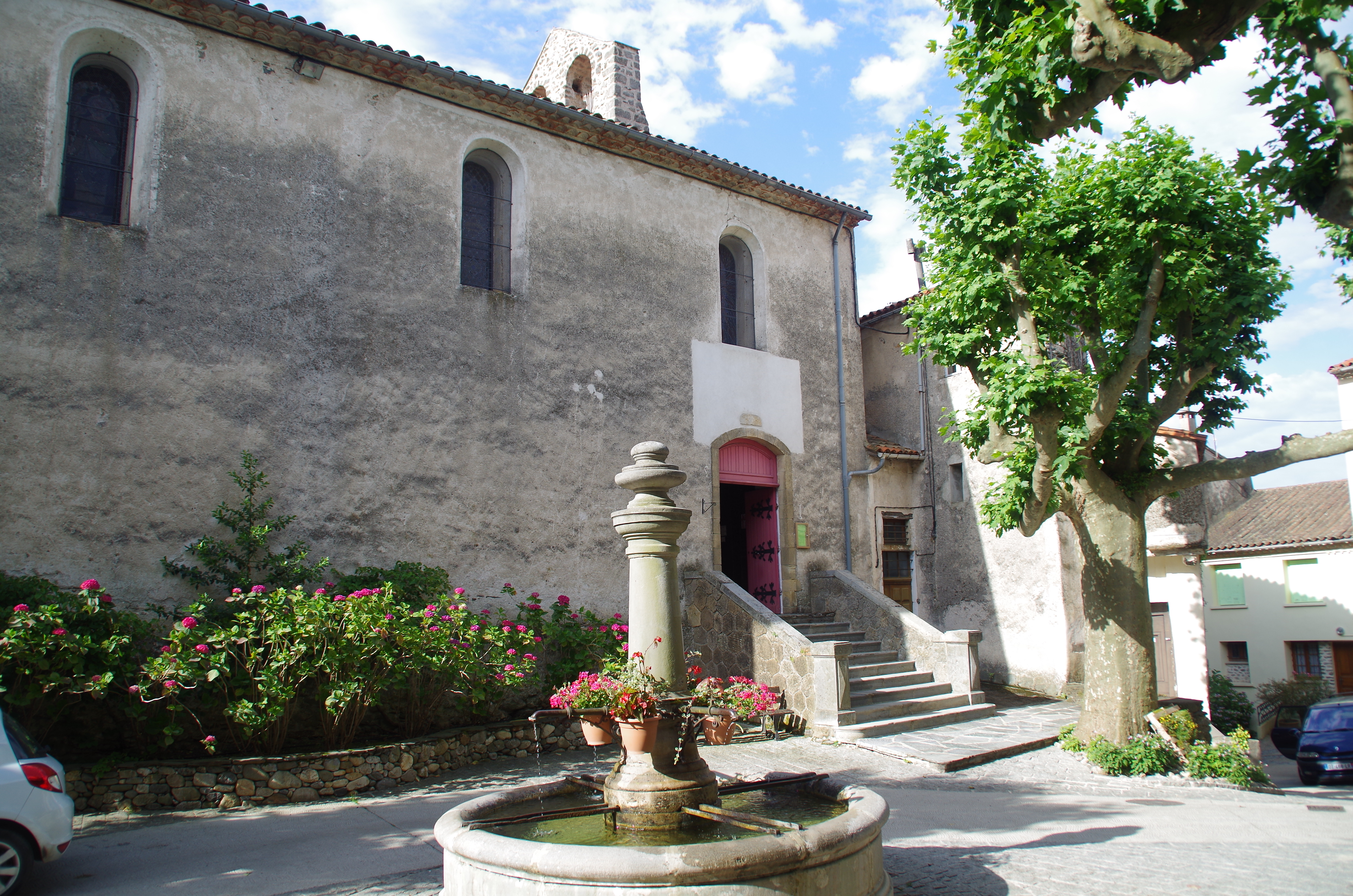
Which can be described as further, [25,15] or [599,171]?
[599,171]

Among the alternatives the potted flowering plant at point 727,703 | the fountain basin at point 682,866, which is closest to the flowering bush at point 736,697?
the potted flowering plant at point 727,703

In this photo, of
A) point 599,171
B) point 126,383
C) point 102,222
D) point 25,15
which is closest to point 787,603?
point 599,171

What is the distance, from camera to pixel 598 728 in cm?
502

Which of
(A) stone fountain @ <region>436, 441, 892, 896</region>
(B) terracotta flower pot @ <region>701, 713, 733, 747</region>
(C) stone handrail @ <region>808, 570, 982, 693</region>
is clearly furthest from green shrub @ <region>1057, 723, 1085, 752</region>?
(B) terracotta flower pot @ <region>701, 713, 733, 747</region>

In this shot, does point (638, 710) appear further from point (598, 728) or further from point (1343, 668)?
point (1343, 668)

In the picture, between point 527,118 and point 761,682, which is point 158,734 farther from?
point 527,118

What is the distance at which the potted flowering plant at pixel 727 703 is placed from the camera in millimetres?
5094

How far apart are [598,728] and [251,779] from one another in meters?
4.42

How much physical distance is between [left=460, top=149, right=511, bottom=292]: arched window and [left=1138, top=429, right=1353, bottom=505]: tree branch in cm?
850

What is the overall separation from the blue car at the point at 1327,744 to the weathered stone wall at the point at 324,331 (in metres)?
10.3

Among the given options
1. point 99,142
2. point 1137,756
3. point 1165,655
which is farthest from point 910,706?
point 99,142

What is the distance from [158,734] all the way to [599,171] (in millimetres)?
9157

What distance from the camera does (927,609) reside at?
1554 centimetres

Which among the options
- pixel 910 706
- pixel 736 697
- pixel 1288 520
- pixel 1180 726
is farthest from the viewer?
pixel 1288 520
